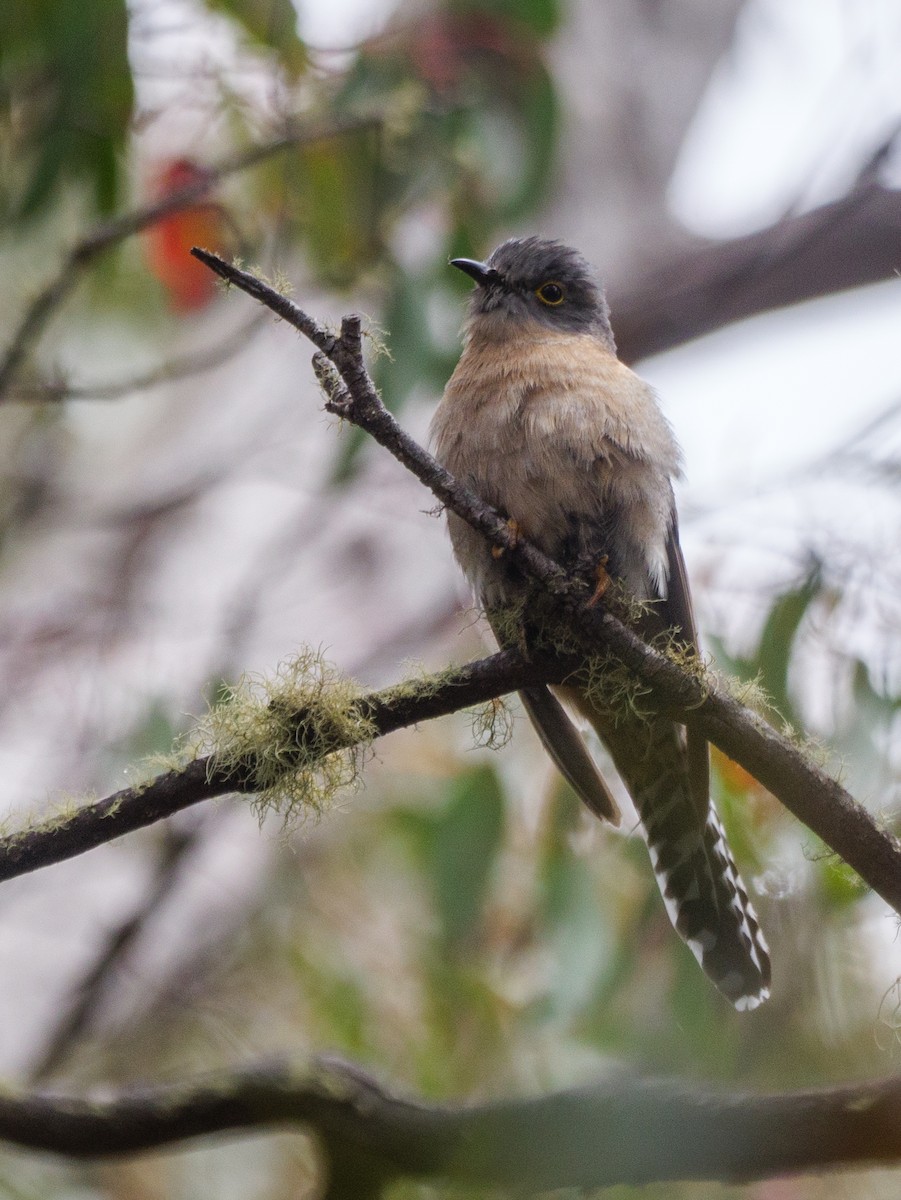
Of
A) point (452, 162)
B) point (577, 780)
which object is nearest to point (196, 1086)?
point (577, 780)

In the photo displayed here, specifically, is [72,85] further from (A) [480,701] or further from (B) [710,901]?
(B) [710,901]

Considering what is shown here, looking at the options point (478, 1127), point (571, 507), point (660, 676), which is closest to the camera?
point (660, 676)

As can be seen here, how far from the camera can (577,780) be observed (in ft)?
12.3

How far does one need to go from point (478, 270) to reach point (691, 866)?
7.06 feet

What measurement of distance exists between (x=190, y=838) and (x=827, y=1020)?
2.83 meters

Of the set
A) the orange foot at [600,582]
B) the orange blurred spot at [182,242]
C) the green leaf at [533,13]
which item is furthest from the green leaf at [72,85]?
the orange foot at [600,582]

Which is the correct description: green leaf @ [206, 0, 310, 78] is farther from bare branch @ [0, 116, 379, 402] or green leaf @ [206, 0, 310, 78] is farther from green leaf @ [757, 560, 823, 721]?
green leaf @ [757, 560, 823, 721]

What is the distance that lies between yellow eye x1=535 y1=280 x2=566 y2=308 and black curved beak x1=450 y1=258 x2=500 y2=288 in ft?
0.59

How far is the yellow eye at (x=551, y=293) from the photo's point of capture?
15.0 ft

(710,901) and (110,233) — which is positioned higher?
(110,233)

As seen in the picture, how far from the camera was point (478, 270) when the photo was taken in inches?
174

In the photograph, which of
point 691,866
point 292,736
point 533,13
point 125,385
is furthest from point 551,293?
point 292,736

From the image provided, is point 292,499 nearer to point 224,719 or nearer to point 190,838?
point 190,838

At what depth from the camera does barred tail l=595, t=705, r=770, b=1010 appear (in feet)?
12.0
